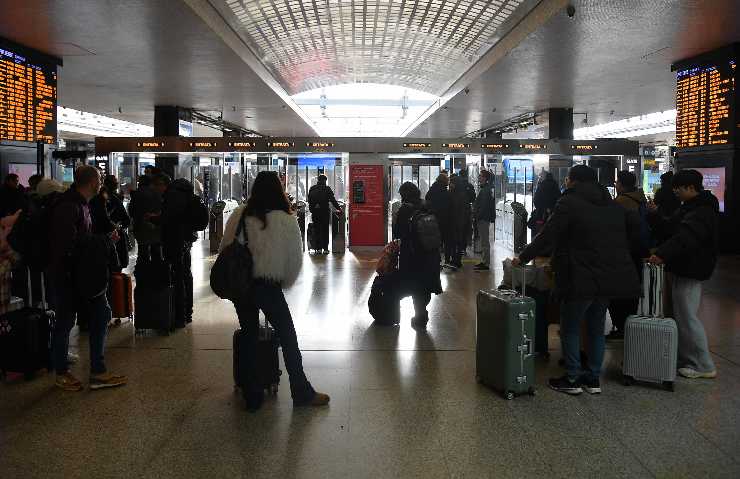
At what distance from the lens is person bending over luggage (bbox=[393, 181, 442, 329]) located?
7.85 metres

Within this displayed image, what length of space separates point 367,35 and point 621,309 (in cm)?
1289

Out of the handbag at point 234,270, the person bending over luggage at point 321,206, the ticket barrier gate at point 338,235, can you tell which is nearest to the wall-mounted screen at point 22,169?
the person bending over luggage at point 321,206

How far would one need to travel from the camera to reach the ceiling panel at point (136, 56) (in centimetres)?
1012

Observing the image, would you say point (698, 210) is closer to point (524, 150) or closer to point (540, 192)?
point (540, 192)

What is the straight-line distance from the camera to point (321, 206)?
16.0m

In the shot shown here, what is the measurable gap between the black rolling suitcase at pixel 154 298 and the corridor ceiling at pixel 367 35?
5.30m

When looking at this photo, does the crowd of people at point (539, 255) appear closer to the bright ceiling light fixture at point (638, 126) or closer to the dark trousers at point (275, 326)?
the dark trousers at point (275, 326)

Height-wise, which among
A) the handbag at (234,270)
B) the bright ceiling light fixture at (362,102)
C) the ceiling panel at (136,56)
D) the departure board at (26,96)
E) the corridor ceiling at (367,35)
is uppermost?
the bright ceiling light fixture at (362,102)

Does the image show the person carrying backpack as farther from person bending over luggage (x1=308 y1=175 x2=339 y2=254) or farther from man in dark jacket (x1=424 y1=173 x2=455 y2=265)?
person bending over luggage (x1=308 y1=175 x2=339 y2=254)

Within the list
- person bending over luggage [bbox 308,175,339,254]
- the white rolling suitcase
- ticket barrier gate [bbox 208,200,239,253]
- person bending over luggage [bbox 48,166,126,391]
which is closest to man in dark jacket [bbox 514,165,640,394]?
the white rolling suitcase

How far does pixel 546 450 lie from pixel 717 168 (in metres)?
11.1

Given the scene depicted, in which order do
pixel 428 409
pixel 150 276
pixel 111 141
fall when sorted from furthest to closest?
pixel 111 141 → pixel 150 276 → pixel 428 409

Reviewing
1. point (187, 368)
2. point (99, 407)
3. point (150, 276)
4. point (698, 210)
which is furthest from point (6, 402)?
point (698, 210)

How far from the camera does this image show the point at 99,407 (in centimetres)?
516
